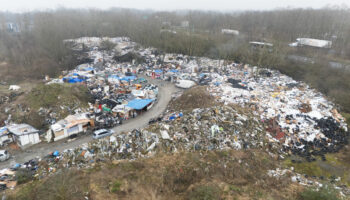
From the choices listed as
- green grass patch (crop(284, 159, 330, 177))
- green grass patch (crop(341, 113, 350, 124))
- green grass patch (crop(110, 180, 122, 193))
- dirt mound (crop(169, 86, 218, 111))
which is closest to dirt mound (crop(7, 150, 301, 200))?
green grass patch (crop(110, 180, 122, 193))

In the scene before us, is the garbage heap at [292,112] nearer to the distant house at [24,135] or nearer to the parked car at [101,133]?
the parked car at [101,133]

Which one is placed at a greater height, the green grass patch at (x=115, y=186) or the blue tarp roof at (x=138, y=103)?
the blue tarp roof at (x=138, y=103)

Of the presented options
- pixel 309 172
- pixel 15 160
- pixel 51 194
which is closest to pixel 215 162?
pixel 309 172

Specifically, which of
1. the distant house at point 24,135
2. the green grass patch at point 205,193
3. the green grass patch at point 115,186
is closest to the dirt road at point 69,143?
the distant house at point 24,135

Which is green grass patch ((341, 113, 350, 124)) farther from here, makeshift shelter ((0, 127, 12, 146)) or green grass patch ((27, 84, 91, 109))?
makeshift shelter ((0, 127, 12, 146))

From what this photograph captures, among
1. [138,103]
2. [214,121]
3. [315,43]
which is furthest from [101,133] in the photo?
[315,43]

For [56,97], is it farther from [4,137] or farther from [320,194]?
[320,194]

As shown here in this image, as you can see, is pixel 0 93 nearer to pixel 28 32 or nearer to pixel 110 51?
pixel 110 51
